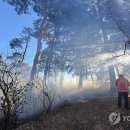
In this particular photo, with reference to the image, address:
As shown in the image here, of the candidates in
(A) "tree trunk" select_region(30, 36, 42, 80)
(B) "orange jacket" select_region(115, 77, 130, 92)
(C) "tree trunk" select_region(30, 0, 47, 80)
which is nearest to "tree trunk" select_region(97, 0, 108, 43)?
(C) "tree trunk" select_region(30, 0, 47, 80)

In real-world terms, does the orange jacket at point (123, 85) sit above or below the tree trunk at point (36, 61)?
below

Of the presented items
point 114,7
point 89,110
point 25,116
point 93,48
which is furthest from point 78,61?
point 89,110

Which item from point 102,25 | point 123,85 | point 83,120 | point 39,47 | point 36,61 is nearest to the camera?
point 83,120

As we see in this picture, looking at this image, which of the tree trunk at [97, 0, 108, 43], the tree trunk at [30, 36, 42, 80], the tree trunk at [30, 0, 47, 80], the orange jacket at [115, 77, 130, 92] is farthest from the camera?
the tree trunk at [97, 0, 108, 43]

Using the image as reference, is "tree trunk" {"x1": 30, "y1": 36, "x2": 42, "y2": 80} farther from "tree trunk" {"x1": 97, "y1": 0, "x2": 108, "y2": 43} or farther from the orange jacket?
the orange jacket

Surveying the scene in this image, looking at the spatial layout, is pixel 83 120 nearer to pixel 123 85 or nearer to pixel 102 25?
pixel 123 85

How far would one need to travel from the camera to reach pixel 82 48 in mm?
28781

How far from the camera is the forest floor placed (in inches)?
462

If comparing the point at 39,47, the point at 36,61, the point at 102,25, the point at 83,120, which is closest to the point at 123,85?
the point at 83,120

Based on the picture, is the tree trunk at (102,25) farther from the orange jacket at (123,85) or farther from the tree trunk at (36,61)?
the orange jacket at (123,85)

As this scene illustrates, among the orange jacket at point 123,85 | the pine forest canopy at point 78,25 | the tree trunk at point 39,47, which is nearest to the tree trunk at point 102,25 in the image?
the pine forest canopy at point 78,25

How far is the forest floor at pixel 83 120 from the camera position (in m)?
11.7

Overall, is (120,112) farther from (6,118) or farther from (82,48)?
(82,48)

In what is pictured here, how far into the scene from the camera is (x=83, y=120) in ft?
41.3
